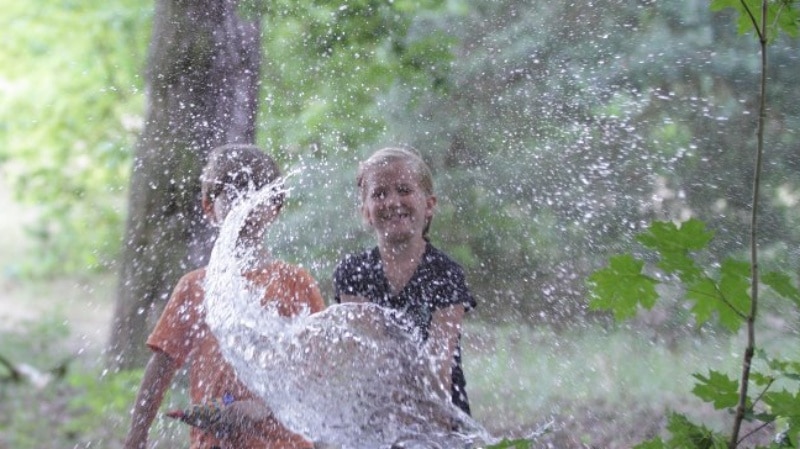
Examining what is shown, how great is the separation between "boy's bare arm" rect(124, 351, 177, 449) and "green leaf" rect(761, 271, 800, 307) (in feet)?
5.99

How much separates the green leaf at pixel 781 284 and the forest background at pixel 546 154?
11.7 feet

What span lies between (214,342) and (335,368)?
0.33m

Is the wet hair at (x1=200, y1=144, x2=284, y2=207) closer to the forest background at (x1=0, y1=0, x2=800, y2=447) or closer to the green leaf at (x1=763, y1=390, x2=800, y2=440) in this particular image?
the forest background at (x1=0, y1=0, x2=800, y2=447)

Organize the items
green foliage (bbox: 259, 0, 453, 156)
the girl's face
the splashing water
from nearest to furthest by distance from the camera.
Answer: the splashing water < the girl's face < green foliage (bbox: 259, 0, 453, 156)

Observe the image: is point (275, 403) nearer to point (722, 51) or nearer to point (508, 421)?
point (508, 421)

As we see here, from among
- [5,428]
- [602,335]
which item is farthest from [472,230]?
[5,428]

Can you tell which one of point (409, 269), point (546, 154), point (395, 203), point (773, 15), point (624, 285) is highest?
point (773, 15)

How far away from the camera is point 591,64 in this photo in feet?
16.0

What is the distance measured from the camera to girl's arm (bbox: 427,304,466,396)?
93.7 inches

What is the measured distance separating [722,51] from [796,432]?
3.95m

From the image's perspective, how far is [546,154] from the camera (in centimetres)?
486

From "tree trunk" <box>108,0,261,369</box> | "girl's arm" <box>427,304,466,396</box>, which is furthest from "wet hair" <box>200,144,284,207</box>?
"tree trunk" <box>108,0,261,369</box>

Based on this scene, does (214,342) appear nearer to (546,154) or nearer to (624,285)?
(624,285)

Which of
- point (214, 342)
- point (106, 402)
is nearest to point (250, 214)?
point (214, 342)
